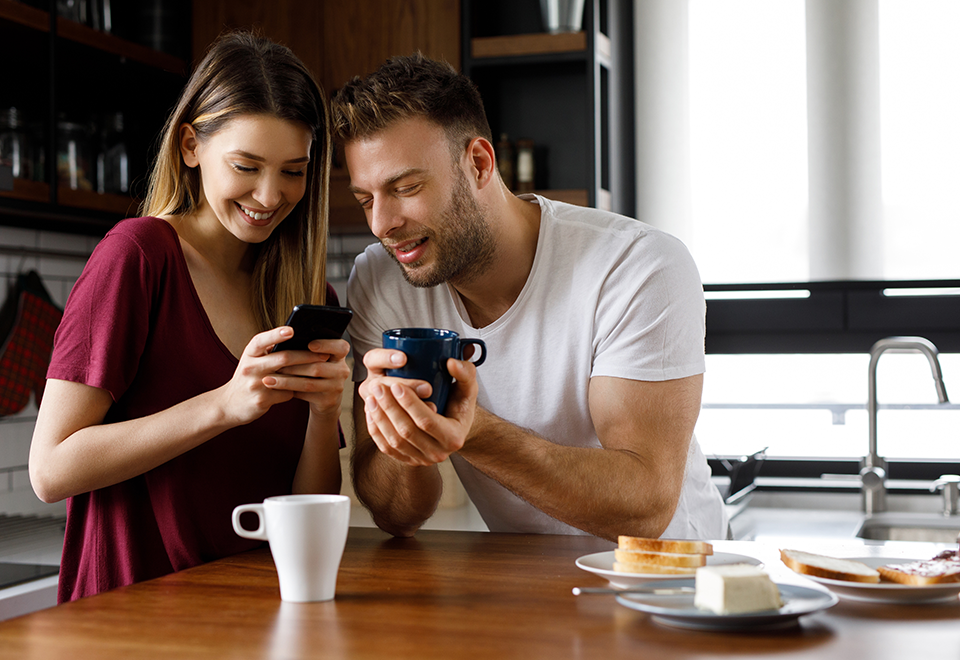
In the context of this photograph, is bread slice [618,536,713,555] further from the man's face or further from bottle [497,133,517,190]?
bottle [497,133,517,190]

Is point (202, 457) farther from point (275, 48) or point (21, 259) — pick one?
point (21, 259)

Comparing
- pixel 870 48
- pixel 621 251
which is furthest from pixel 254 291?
pixel 870 48

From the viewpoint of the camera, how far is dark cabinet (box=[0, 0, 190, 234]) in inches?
93.4

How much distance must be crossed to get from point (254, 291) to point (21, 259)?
57.4 inches

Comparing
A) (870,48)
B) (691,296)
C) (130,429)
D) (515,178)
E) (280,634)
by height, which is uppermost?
(870,48)

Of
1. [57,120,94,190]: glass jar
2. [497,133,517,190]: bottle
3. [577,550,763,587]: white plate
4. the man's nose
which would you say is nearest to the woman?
the man's nose

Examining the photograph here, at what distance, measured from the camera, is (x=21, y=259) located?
2.66 meters

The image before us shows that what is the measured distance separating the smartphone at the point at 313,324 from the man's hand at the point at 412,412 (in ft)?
0.34

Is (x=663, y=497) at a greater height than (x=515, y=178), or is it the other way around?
(x=515, y=178)

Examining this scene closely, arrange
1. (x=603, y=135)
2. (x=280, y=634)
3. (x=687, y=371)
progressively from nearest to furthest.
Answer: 1. (x=280, y=634)
2. (x=687, y=371)
3. (x=603, y=135)

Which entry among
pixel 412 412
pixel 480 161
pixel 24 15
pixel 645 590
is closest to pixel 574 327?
pixel 480 161

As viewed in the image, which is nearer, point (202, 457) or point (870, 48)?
point (202, 457)

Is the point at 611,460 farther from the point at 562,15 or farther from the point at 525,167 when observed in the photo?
the point at 562,15

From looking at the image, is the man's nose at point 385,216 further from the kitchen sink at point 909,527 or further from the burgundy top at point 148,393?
the kitchen sink at point 909,527
